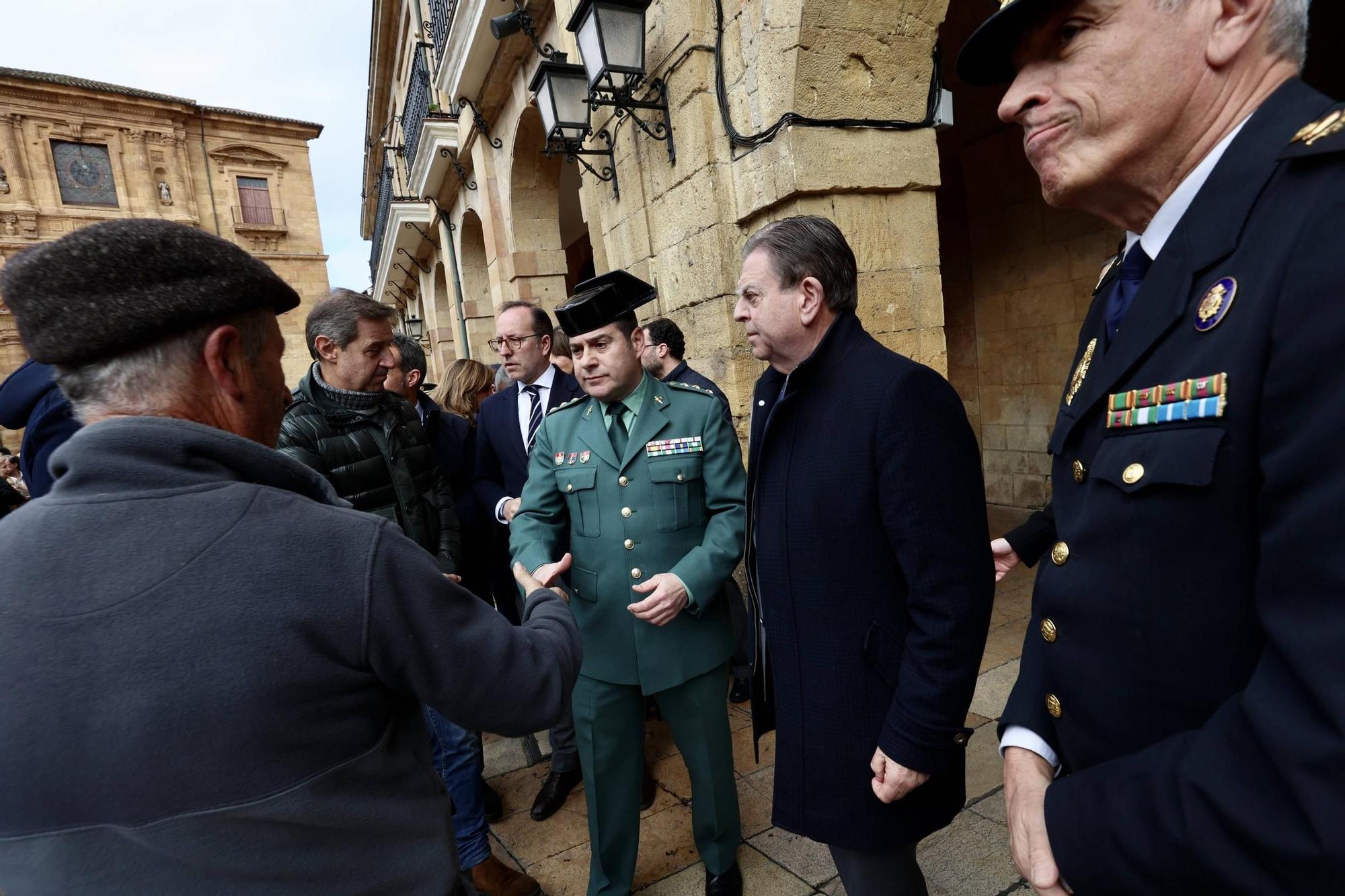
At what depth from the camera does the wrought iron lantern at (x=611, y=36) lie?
344cm

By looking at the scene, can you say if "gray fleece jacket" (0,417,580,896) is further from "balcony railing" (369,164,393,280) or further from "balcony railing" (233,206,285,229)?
"balcony railing" (233,206,285,229)

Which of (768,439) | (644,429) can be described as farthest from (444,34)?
(768,439)

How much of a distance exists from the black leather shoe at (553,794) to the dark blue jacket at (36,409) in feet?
7.48

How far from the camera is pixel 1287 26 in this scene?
796mm

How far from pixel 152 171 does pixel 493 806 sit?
35.3m

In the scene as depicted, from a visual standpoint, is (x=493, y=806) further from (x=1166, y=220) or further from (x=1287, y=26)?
(x=1287, y=26)

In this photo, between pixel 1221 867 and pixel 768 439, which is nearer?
pixel 1221 867

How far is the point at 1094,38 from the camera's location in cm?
87

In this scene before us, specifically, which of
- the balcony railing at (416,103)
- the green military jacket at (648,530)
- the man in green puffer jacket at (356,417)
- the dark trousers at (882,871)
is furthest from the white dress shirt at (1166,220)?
the balcony railing at (416,103)

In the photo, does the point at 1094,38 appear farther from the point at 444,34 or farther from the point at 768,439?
the point at 444,34

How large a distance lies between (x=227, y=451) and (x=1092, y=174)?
1.33 meters

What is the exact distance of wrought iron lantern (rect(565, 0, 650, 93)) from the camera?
11.3ft

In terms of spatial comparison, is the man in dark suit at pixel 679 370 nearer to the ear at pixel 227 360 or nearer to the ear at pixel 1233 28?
the ear at pixel 227 360

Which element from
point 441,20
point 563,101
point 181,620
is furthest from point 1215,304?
point 441,20
